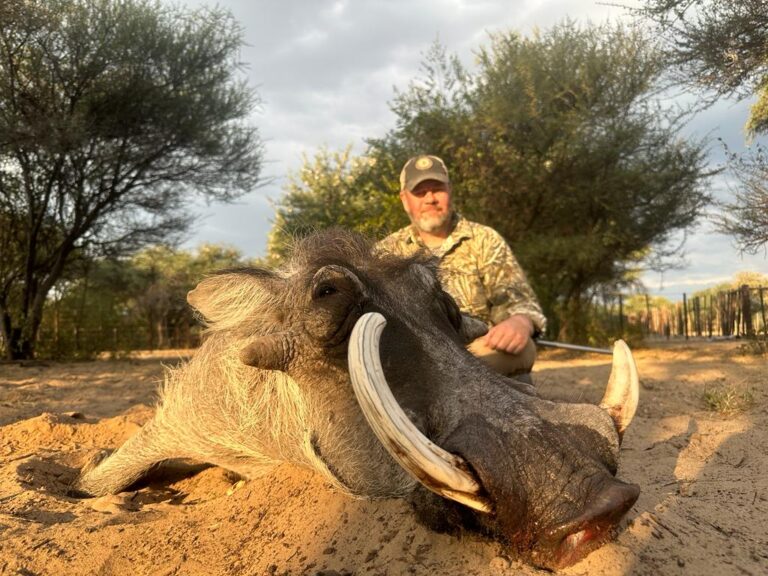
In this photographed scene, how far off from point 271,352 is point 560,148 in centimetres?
1264

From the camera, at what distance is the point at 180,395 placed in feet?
10.5

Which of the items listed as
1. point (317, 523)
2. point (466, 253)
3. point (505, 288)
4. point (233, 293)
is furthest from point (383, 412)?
point (466, 253)

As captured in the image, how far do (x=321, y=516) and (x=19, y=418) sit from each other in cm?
400

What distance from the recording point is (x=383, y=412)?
1579 millimetres

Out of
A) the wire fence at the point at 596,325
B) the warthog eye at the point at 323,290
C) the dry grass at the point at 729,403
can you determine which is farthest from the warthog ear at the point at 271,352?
the dry grass at the point at 729,403

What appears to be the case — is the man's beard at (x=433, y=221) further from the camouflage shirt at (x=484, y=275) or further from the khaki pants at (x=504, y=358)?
the khaki pants at (x=504, y=358)

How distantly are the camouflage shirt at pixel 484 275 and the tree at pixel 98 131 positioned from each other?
7.78m

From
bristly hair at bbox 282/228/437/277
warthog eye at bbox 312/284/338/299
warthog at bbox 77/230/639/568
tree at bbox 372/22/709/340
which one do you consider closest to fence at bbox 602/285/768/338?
tree at bbox 372/22/709/340

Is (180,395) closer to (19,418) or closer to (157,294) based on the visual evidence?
(19,418)

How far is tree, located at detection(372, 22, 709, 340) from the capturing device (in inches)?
547

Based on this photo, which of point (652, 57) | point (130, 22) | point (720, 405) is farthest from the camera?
point (652, 57)

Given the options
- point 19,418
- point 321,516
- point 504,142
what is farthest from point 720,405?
point 504,142

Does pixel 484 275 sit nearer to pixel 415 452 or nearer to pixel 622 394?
pixel 622 394

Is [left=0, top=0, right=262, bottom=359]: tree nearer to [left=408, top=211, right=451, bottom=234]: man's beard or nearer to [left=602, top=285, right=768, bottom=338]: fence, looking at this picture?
[left=408, top=211, right=451, bottom=234]: man's beard
